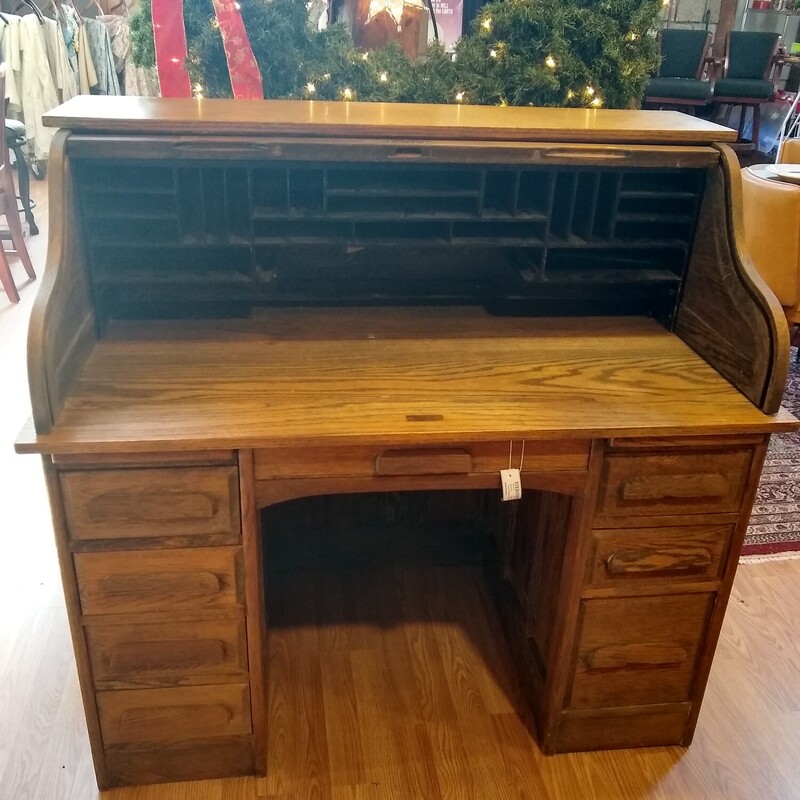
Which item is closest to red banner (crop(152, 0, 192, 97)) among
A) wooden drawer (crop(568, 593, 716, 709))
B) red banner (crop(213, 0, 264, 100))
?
red banner (crop(213, 0, 264, 100))

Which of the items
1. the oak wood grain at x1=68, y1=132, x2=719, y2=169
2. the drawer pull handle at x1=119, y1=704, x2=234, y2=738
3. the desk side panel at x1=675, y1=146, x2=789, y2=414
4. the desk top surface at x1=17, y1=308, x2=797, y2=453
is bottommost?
the drawer pull handle at x1=119, y1=704, x2=234, y2=738

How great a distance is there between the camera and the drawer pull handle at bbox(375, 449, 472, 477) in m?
1.21

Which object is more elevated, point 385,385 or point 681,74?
point 681,74

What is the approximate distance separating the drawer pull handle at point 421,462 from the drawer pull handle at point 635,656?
49cm

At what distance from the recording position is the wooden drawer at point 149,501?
3.83 ft

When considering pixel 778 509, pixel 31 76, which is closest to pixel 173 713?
pixel 778 509

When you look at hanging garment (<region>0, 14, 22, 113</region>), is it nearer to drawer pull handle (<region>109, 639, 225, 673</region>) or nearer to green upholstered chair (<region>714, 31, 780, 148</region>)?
drawer pull handle (<region>109, 639, 225, 673</region>)

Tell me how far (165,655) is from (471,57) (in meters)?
1.76

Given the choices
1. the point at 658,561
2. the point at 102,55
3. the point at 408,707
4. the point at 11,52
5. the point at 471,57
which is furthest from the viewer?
the point at 102,55

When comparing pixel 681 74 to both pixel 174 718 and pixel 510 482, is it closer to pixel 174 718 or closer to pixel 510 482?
pixel 510 482

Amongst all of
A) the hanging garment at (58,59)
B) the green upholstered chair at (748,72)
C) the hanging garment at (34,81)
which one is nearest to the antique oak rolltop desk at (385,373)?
the hanging garment at (34,81)

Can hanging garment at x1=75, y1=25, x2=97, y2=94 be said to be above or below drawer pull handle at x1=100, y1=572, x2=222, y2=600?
above

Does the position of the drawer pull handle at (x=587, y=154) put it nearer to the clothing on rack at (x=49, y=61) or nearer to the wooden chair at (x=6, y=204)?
the wooden chair at (x=6, y=204)

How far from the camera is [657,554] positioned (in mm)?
1363
